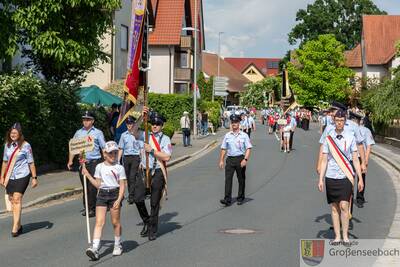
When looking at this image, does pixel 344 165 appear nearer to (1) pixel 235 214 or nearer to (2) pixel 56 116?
(1) pixel 235 214

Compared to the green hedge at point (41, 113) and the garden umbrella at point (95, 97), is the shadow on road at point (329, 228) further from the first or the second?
the garden umbrella at point (95, 97)

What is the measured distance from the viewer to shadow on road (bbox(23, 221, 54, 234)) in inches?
432

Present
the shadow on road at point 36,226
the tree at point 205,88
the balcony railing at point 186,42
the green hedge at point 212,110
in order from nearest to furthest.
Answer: the shadow on road at point 36,226 → the green hedge at point 212,110 → the balcony railing at point 186,42 → the tree at point 205,88

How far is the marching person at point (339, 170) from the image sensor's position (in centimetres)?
909

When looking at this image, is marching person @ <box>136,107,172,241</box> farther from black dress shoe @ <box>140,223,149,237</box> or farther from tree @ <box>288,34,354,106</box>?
tree @ <box>288,34,354,106</box>

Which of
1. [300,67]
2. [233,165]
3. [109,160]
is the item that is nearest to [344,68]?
[300,67]

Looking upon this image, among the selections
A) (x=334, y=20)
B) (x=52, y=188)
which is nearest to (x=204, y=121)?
(x=52, y=188)

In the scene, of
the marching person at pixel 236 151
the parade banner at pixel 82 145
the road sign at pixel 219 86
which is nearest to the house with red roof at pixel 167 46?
the road sign at pixel 219 86

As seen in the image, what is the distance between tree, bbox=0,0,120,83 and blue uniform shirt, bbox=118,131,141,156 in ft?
20.2

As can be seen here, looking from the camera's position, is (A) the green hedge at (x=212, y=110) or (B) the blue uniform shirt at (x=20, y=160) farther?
(A) the green hedge at (x=212, y=110)

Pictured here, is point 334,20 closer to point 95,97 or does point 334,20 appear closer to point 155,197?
point 95,97

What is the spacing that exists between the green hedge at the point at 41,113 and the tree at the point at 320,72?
63351 millimetres

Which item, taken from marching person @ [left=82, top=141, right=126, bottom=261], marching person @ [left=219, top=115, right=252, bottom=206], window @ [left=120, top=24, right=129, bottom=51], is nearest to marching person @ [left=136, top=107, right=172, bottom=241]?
marching person @ [left=82, top=141, right=126, bottom=261]

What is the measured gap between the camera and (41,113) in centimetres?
1845
